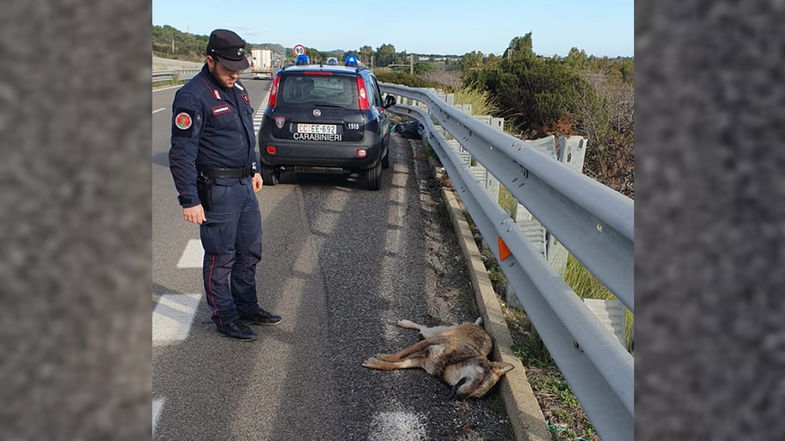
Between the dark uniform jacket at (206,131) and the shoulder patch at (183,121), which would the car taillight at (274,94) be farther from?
the shoulder patch at (183,121)

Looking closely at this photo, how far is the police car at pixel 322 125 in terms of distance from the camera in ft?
34.9

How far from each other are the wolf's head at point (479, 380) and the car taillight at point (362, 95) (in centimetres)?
708

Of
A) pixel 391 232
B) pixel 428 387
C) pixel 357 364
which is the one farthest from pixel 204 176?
pixel 391 232

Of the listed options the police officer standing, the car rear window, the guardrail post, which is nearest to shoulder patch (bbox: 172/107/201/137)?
the police officer standing

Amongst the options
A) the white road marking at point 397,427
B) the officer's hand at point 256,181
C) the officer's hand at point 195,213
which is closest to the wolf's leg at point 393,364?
the white road marking at point 397,427

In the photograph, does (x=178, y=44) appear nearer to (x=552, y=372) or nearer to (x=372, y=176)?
(x=372, y=176)

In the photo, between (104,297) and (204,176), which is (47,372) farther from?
(204,176)

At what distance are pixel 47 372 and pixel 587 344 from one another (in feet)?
7.91

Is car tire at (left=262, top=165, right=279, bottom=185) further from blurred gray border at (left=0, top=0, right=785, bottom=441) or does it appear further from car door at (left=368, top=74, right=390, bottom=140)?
blurred gray border at (left=0, top=0, right=785, bottom=441)

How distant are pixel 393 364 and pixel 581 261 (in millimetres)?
2008

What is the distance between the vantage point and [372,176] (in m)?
10.7

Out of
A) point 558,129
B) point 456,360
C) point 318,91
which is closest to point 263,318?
point 456,360

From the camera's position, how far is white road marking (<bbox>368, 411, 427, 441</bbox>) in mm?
3762

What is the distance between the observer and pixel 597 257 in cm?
266
